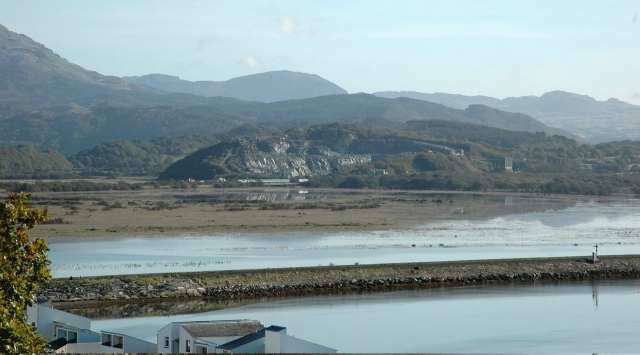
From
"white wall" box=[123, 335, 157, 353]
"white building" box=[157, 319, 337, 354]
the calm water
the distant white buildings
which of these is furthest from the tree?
the calm water

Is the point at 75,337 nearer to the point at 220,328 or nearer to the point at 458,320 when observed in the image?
the point at 220,328

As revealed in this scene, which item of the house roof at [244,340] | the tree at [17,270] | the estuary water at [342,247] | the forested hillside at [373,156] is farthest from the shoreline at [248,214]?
the forested hillside at [373,156]

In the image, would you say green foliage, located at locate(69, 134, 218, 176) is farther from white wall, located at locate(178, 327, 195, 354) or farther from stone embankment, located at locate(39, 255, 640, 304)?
white wall, located at locate(178, 327, 195, 354)

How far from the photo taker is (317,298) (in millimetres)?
33094

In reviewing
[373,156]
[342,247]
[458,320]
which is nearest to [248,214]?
[342,247]

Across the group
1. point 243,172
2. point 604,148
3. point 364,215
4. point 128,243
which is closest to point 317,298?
point 128,243

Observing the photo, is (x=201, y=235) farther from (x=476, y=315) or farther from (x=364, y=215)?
(x=476, y=315)

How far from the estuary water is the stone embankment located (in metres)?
3.16

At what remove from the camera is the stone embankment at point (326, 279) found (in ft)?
104

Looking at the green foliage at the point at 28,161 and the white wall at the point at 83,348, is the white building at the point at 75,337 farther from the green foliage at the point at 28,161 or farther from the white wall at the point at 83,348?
the green foliage at the point at 28,161

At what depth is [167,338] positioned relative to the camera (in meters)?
21.4

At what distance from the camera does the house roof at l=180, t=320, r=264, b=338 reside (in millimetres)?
20938

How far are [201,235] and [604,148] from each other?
140749mm

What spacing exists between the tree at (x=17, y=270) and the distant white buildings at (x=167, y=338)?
272 inches
